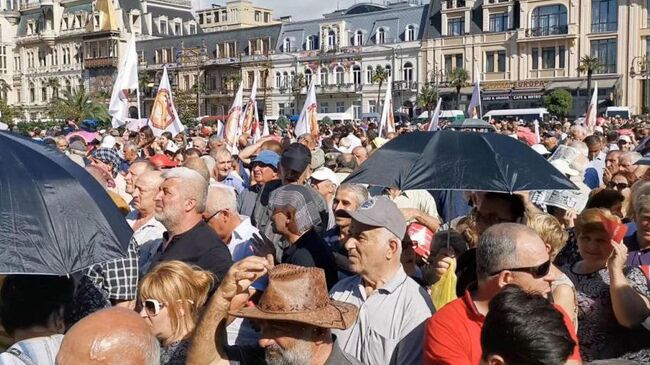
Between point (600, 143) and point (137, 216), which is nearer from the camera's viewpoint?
point (137, 216)

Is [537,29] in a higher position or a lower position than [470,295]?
higher

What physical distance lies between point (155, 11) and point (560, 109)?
47705 mm

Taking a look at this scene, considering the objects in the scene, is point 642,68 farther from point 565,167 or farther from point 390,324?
point 390,324

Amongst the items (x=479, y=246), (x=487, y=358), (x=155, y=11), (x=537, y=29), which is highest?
(x=155, y=11)

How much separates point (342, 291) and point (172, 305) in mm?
932

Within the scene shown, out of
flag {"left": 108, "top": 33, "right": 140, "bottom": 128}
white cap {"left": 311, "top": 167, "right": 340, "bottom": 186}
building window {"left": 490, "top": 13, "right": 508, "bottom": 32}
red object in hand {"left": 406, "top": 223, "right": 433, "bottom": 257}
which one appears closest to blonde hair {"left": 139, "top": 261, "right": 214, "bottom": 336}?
red object in hand {"left": 406, "top": 223, "right": 433, "bottom": 257}

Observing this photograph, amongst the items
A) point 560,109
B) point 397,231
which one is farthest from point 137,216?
point 560,109

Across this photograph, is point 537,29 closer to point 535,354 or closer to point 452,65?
point 452,65

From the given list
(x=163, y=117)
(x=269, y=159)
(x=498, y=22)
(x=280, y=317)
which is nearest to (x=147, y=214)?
(x=269, y=159)

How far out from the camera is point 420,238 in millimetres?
5289

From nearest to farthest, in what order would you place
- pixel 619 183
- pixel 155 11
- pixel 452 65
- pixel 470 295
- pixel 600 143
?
1. pixel 470 295
2. pixel 619 183
3. pixel 600 143
4. pixel 452 65
5. pixel 155 11

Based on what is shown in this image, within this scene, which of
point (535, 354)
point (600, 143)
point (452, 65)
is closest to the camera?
point (535, 354)

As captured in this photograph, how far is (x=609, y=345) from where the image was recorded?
166 inches

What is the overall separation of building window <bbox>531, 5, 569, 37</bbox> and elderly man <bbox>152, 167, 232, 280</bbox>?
5261 cm
